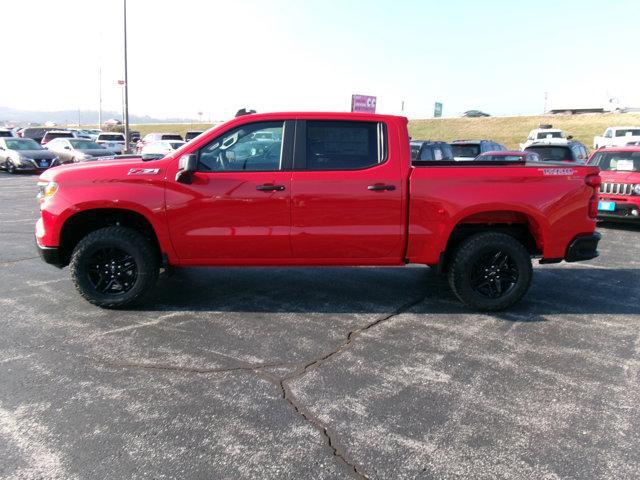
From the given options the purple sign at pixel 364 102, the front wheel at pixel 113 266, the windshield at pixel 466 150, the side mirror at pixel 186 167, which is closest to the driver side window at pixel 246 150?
the side mirror at pixel 186 167

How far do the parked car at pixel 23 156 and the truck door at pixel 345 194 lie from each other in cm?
1977

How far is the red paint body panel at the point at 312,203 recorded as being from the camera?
15.6 ft

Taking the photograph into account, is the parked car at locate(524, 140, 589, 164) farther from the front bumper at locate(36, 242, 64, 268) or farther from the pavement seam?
the front bumper at locate(36, 242, 64, 268)

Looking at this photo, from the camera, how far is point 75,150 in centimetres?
2297

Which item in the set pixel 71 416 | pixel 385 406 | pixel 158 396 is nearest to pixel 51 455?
pixel 71 416

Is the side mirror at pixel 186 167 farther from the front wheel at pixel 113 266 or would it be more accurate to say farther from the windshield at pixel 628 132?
the windshield at pixel 628 132

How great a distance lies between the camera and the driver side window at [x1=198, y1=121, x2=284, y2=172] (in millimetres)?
4805

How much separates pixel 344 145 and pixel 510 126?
53368 mm

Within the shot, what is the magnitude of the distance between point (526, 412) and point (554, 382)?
0.55 m

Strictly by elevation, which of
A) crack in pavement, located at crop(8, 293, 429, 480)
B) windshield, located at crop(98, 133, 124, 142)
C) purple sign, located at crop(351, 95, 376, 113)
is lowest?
crack in pavement, located at crop(8, 293, 429, 480)

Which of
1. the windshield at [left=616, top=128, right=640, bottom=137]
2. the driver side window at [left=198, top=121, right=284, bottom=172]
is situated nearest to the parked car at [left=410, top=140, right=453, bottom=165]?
the driver side window at [left=198, top=121, right=284, bottom=172]

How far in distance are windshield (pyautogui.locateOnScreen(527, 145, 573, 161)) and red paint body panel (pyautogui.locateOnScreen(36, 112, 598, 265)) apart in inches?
364

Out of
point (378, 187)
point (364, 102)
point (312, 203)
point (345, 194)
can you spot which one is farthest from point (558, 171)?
point (364, 102)

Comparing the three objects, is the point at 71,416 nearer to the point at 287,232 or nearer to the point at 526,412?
the point at 287,232
